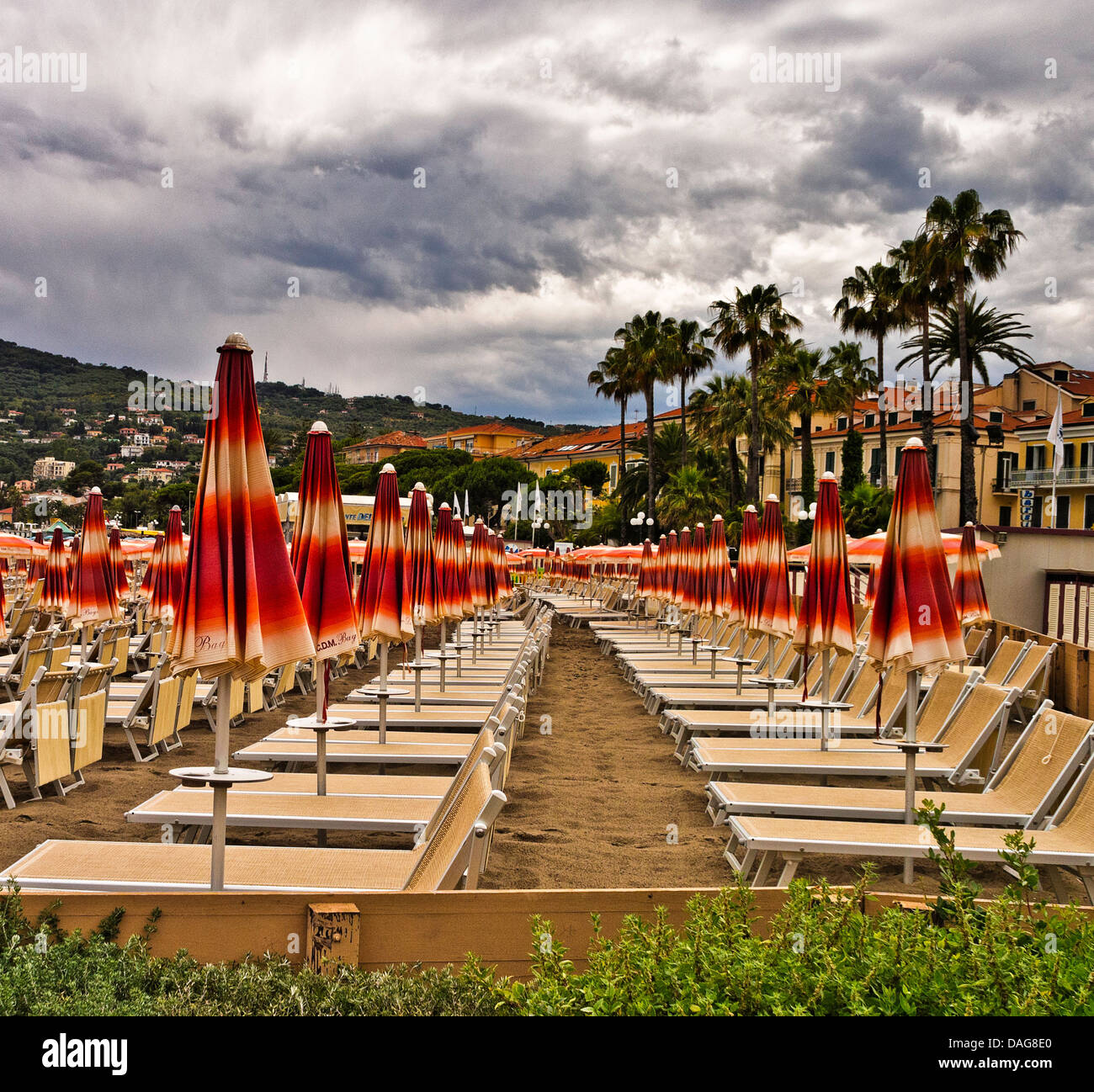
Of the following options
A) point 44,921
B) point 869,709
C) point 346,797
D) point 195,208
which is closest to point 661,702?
point 869,709

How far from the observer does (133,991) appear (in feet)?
8.77

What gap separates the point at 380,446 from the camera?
120 metres


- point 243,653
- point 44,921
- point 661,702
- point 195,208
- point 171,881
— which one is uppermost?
point 195,208

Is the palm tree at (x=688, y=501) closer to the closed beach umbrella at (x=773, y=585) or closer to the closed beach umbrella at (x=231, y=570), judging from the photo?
the closed beach umbrella at (x=773, y=585)

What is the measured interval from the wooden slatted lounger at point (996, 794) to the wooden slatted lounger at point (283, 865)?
7.85 feet

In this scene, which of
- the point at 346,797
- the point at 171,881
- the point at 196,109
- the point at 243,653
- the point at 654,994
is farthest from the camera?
the point at 196,109

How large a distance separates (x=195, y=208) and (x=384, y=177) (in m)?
3.21

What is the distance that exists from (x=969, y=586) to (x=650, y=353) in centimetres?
3271

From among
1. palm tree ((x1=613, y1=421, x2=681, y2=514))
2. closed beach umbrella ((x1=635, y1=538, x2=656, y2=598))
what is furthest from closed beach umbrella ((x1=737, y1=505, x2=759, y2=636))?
palm tree ((x1=613, y1=421, x2=681, y2=514))

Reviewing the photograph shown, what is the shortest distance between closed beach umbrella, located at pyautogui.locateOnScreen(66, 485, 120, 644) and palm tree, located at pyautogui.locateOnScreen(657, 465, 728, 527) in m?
30.7

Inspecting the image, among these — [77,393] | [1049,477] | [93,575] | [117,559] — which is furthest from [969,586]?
[77,393]

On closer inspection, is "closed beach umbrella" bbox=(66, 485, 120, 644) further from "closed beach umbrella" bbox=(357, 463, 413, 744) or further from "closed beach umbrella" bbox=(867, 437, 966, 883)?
"closed beach umbrella" bbox=(867, 437, 966, 883)

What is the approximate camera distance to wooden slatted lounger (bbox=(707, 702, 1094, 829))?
5660 mm
